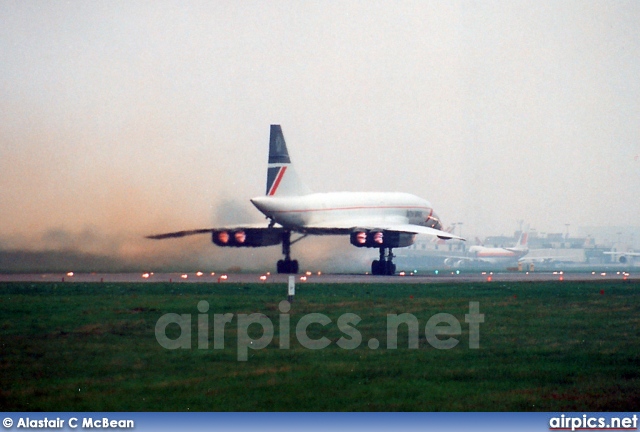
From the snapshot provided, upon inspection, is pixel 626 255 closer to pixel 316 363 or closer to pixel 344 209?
pixel 344 209

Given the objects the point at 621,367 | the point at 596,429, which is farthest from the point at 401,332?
the point at 596,429

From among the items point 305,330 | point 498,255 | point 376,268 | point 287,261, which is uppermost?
point 498,255

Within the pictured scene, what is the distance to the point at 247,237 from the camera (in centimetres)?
4988

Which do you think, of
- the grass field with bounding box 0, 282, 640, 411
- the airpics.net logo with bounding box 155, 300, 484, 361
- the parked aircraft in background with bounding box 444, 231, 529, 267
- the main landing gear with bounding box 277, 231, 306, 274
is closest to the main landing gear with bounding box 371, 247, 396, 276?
the main landing gear with bounding box 277, 231, 306, 274

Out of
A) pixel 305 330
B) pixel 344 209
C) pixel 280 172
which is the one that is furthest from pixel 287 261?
pixel 305 330

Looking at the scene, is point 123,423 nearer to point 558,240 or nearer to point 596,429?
point 596,429

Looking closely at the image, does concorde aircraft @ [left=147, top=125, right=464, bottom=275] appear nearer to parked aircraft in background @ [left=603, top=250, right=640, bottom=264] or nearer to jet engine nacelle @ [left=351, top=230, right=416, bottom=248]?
jet engine nacelle @ [left=351, top=230, right=416, bottom=248]

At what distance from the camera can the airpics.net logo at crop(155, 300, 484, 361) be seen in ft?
63.3

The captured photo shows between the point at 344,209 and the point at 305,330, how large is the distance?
2998 cm

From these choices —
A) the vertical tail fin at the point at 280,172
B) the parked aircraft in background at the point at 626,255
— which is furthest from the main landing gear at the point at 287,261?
the parked aircraft in background at the point at 626,255

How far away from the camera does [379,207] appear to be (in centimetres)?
5309

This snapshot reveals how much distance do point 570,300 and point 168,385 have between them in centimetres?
1998

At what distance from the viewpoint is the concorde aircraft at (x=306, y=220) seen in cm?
4894

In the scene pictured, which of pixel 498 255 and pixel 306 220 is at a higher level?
pixel 306 220
